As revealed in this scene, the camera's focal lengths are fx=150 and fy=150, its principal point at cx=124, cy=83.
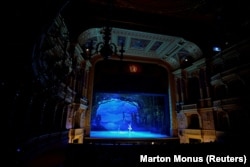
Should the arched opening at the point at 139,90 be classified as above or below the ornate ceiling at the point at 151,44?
below

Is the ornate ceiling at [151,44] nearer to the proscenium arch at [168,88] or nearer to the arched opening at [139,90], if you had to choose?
the proscenium arch at [168,88]

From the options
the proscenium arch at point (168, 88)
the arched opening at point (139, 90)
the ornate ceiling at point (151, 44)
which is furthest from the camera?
the arched opening at point (139, 90)

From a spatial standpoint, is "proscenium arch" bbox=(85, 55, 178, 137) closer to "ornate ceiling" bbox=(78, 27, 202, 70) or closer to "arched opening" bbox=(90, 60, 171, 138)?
"arched opening" bbox=(90, 60, 171, 138)

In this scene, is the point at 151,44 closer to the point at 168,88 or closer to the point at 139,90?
the point at 139,90

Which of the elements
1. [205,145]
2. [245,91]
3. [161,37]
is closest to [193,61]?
[161,37]

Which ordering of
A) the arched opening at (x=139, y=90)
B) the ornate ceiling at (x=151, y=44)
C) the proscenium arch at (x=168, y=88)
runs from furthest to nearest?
the arched opening at (x=139, y=90), the proscenium arch at (x=168, y=88), the ornate ceiling at (x=151, y=44)

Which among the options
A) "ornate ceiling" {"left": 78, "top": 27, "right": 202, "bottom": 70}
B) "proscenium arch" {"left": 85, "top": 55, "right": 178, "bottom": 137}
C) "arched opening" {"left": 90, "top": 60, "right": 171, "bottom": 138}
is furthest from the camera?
"arched opening" {"left": 90, "top": 60, "right": 171, "bottom": 138}

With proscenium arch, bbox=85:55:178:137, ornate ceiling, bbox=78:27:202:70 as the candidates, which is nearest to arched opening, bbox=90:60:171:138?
proscenium arch, bbox=85:55:178:137

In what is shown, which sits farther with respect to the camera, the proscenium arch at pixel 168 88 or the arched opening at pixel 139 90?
the arched opening at pixel 139 90

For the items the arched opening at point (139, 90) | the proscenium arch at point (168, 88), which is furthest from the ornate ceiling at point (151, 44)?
the arched opening at point (139, 90)

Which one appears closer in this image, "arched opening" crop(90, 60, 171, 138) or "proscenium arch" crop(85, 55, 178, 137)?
"proscenium arch" crop(85, 55, 178, 137)

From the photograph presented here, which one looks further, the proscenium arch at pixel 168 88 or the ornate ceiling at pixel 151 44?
the proscenium arch at pixel 168 88

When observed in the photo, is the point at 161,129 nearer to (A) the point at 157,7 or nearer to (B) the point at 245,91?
(B) the point at 245,91

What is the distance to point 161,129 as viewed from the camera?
1278cm
